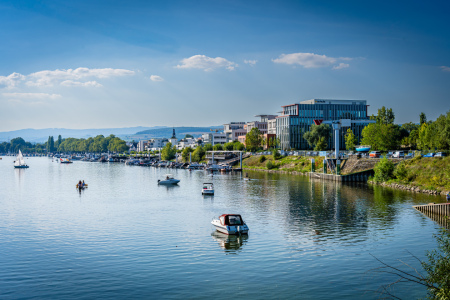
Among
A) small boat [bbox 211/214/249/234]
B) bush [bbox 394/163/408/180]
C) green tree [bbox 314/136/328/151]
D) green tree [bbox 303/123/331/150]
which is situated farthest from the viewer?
green tree [bbox 303/123/331/150]

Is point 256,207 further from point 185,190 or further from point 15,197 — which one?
point 15,197

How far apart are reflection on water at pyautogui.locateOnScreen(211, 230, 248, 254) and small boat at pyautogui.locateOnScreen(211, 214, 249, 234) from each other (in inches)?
20.3

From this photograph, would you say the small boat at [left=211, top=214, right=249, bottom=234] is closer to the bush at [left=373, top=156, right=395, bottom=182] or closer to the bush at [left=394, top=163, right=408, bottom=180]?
the bush at [left=394, top=163, right=408, bottom=180]

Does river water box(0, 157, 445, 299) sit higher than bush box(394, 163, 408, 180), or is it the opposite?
bush box(394, 163, 408, 180)

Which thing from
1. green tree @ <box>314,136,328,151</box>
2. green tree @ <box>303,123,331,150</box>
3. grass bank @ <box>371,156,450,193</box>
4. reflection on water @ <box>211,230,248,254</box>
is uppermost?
green tree @ <box>303,123,331,150</box>

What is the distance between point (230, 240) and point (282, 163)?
125 m

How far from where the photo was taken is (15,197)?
8956cm

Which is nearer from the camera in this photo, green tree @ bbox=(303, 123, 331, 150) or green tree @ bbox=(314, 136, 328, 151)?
green tree @ bbox=(314, 136, 328, 151)

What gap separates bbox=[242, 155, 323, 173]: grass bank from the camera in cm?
15220

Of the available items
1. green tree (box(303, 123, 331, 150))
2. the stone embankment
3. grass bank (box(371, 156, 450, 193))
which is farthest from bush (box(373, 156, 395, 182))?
green tree (box(303, 123, 331, 150))

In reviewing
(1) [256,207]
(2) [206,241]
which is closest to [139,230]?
(2) [206,241]

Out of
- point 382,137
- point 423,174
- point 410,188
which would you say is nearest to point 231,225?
point 410,188

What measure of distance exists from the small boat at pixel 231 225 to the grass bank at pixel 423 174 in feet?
167

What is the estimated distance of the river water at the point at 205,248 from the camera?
107 ft
